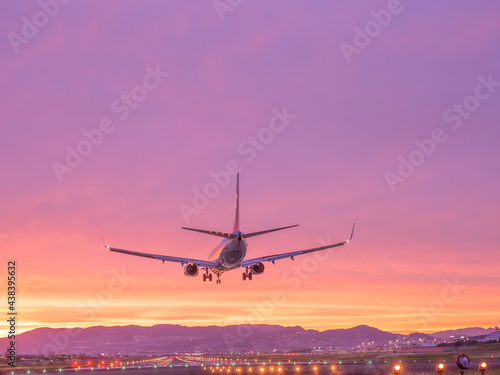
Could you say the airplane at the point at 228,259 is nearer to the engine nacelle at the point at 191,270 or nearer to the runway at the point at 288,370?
the engine nacelle at the point at 191,270

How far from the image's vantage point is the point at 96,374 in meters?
81.6

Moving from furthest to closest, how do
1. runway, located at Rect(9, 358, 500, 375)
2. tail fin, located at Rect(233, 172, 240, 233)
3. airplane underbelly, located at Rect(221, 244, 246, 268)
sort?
tail fin, located at Rect(233, 172, 240, 233) → airplane underbelly, located at Rect(221, 244, 246, 268) → runway, located at Rect(9, 358, 500, 375)

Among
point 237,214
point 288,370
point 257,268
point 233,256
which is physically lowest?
point 288,370

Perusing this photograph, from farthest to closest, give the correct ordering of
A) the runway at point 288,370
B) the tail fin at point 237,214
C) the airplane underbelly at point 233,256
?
the tail fin at point 237,214 < the airplane underbelly at point 233,256 < the runway at point 288,370

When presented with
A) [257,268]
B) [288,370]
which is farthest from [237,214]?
[288,370]

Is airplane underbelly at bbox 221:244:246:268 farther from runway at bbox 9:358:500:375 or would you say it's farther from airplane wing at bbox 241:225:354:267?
runway at bbox 9:358:500:375

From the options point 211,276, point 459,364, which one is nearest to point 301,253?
point 211,276

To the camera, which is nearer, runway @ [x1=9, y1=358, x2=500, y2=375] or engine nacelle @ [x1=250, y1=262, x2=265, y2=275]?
runway @ [x1=9, y1=358, x2=500, y2=375]

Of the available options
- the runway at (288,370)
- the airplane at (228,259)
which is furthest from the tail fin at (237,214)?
the runway at (288,370)

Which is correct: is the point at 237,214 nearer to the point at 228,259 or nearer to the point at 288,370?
the point at 228,259

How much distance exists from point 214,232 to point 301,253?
72.1ft

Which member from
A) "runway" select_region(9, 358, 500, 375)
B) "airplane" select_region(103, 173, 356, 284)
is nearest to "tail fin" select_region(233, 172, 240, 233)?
"airplane" select_region(103, 173, 356, 284)

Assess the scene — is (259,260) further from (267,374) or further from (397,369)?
(397,369)

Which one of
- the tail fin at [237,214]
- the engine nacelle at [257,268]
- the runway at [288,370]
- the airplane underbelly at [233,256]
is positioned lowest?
the runway at [288,370]
